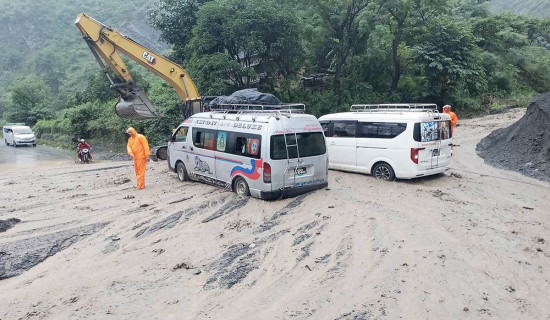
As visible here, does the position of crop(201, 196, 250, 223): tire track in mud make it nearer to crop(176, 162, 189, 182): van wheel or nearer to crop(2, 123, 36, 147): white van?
crop(176, 162, 189, 182): van wheel

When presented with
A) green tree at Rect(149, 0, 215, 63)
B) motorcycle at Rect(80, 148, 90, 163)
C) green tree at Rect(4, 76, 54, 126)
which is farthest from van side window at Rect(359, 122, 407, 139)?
green tree at Rect(4, 76, 54, 126)

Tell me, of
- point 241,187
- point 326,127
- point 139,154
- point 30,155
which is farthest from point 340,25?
point 30,155

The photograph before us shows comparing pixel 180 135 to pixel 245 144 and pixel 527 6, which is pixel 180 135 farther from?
pixel 527 6

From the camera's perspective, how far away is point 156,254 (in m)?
7.07

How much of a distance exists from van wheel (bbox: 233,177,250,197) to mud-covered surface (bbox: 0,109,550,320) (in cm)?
18

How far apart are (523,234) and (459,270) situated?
232 centimetres

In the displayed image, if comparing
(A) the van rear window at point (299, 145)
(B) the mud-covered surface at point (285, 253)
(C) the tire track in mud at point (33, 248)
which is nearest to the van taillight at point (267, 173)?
(A) the van rear window at point (299, 145)

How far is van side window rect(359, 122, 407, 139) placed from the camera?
1106 cm

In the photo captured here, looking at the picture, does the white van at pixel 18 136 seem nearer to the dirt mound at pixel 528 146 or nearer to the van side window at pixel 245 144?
the van side window at pixel 245 144

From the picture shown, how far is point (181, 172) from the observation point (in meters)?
12.5

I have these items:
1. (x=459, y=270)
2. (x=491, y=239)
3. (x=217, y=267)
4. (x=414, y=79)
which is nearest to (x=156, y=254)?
(x=217, y=267)

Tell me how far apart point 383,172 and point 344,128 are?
5.76 ft

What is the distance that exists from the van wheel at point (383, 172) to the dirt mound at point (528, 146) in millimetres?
4036

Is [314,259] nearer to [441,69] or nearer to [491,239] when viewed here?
[491,239]
